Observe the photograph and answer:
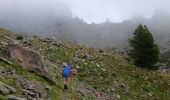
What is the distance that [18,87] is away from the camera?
2088cm

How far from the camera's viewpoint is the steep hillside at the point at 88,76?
82.2 ft

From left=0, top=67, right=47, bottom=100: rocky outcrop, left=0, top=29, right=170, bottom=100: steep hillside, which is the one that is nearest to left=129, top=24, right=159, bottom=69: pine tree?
left=0, top=29, right=170, bottom=100: steep hillside

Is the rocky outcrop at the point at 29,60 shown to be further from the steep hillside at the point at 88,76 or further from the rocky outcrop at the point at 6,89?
the rocky outcrop at the point at 6,89

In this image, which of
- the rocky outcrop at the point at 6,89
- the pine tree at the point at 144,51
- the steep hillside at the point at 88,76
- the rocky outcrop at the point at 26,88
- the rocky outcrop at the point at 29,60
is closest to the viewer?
the rocky outcrop at the point at 6,89

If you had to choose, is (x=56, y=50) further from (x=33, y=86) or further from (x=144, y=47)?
(x=33, y=86)

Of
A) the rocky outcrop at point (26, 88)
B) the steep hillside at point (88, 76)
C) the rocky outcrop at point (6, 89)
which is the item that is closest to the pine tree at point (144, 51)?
the steep hillside at point (88, 76)

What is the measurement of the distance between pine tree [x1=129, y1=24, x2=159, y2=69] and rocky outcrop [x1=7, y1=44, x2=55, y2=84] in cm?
2200

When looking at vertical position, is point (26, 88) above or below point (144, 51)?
below

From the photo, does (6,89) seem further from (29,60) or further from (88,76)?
(88,76)

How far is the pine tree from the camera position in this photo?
153 feet

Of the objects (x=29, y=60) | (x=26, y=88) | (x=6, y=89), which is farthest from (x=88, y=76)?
(x=6, y=89)

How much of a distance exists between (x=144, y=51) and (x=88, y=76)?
37.0 feet

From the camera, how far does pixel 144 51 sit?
46625 millimetres

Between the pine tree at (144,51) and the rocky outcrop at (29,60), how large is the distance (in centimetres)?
2200
